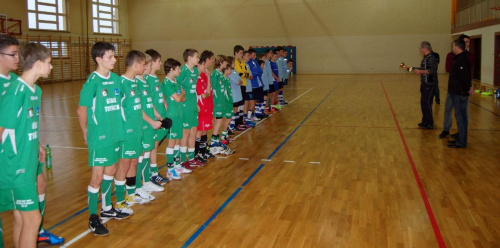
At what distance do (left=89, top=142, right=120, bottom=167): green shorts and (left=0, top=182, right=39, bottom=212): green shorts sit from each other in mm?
854

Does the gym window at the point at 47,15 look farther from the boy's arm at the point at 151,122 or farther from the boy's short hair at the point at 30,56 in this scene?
the boy's short hair at the point at 30,56

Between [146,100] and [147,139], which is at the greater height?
[146,100]

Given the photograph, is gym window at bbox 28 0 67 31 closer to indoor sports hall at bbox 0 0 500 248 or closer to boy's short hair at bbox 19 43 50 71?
indoor sports hall at bbox 0 0 500 248

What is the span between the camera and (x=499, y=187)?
5090 millimetres

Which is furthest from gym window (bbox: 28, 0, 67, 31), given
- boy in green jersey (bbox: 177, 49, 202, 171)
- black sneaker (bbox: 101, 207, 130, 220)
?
black sneaker (bbox: 101, 207, 130, 220)

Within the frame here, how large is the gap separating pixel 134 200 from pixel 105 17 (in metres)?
25.7

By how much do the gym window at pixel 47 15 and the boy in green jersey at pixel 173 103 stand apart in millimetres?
19518

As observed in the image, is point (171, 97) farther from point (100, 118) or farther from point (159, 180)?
point (100, 118)

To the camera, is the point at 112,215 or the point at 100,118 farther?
the point at 112,215

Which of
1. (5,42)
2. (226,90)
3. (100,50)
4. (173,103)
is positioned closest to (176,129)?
(173,103)

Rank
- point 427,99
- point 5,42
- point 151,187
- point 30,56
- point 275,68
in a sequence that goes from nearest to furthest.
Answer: point 30,56, point 5,42, point 151,187, point 427,99, point 275,68

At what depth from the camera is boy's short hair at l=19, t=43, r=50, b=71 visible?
9.80ft

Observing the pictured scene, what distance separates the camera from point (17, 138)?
288cm

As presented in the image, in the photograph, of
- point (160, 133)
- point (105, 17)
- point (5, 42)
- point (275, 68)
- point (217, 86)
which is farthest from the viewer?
point (105, 17)
